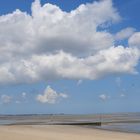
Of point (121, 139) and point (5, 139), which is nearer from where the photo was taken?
point (5, 139)

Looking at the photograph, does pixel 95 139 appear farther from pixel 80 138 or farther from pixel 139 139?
pixel 139 139

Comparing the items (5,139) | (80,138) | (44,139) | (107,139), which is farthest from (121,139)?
(5,139)

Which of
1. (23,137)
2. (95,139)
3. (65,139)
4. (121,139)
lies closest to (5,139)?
(23,137)

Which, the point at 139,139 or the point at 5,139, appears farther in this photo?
Answer: the point at 139,139

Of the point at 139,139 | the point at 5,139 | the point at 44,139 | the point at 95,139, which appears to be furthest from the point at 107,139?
the point at 5,139

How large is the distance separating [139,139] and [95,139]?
11.3 ft

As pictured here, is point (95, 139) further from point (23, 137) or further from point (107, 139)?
point (23, 137)

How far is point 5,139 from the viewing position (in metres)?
26.0

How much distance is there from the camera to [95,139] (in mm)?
27234

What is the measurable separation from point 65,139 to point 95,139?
2169 millimetres

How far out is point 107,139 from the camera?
27391 mm

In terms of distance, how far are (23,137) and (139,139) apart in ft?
27.4

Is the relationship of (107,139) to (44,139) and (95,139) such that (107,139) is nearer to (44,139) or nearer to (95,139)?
(95,139)

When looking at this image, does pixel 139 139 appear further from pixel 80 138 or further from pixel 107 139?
pixel 80 138
